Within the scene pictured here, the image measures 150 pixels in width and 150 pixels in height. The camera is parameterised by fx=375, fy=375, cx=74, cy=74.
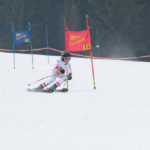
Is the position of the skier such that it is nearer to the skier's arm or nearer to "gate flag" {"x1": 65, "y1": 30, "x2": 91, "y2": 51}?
the skier's arm

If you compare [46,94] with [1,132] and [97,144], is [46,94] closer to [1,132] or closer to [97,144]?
[1,132]

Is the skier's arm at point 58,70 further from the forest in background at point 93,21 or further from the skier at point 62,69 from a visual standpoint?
the forest in background at point 93,21

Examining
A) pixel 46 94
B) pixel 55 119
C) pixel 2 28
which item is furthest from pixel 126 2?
pixel 55 119

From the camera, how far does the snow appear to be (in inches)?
212

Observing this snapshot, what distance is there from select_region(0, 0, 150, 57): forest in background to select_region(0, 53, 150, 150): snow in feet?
99.7

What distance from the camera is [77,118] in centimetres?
695

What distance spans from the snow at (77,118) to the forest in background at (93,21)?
99.7ft

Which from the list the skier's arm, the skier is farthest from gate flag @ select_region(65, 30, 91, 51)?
the skier's arm

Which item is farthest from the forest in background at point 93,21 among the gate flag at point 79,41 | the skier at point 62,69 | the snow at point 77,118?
the skier at point 62,69

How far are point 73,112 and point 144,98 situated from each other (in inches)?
100

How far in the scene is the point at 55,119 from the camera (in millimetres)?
6820

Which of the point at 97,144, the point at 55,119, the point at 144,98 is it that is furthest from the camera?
the point at 144,98

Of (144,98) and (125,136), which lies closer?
(125,136)

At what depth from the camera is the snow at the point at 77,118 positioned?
5379 millimetres
